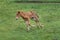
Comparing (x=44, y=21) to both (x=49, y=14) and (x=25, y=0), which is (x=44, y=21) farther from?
(x=25, y=0)

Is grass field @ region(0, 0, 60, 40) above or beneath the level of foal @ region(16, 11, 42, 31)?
beneath

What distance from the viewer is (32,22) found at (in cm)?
1395

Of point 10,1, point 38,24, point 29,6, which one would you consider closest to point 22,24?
point 38,24

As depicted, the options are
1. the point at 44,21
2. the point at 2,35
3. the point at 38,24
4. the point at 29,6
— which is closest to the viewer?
the point at 2,35

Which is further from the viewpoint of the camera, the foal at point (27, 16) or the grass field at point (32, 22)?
the foal at point (27, 16)

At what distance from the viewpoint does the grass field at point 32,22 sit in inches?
456

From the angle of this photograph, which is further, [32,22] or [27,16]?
[32,22]

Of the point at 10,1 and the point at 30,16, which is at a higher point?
the point at 30,16

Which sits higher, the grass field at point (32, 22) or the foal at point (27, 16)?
the foal at point (27, 16)

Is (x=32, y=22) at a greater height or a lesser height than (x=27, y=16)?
lesser

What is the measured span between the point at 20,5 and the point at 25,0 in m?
1.43

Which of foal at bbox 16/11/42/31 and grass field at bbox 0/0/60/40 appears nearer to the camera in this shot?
grass field at bbox 0/0/60/40

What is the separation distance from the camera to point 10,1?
2044 centimetres

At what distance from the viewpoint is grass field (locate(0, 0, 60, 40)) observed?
11.6 metres
